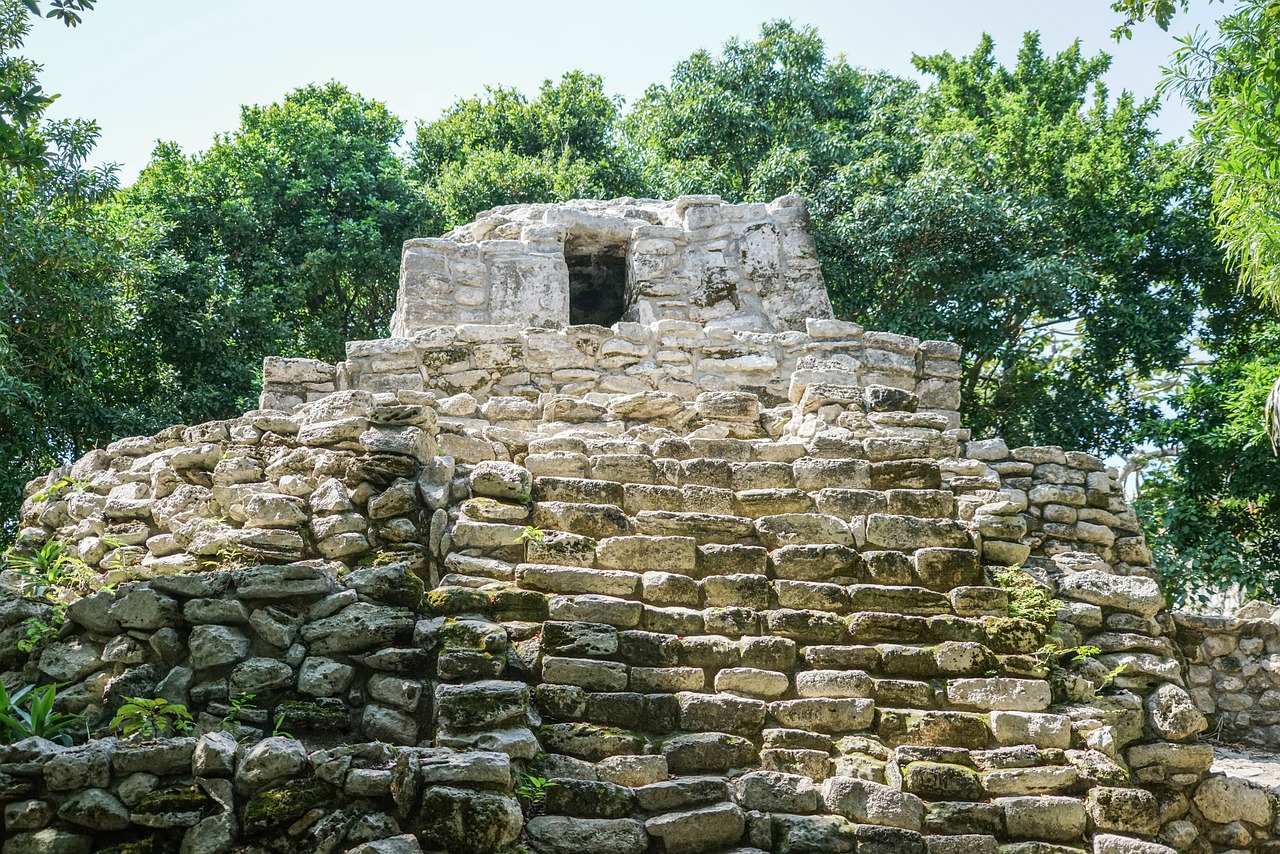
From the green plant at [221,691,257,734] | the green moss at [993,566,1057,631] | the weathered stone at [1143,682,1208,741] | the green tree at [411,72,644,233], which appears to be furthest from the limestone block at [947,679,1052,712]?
the green tree at [411,72,644,233]

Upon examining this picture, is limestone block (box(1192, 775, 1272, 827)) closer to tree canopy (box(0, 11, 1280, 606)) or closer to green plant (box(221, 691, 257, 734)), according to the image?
green plant (box(221, 691, 257, 734))

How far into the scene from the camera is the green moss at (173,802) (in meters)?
2.89

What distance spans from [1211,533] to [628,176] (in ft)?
25.9

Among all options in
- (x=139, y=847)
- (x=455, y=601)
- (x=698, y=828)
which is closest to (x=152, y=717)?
(x=139, y=847)

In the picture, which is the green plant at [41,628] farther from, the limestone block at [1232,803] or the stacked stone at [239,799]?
the limestone block at [1232,803]

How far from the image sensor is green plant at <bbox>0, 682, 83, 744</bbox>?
3.35m

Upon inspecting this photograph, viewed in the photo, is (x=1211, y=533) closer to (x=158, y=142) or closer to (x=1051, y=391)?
(x=1051, y=391)

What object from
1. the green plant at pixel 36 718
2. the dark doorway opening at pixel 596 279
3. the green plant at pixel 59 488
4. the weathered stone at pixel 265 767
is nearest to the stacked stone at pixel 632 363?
the green plant at pixel 59 488

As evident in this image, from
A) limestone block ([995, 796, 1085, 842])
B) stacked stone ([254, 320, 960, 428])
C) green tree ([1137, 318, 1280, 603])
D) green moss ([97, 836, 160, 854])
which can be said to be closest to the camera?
green moss ([97, 836, 160, 854])

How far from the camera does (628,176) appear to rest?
45.1 ft

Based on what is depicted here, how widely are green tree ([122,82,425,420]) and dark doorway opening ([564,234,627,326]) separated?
377 cm

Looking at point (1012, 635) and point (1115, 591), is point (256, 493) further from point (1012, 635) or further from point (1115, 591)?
point (1115, 591)

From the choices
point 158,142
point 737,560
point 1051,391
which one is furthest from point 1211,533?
point 158,142

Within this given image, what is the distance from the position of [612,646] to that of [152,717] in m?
1.46
